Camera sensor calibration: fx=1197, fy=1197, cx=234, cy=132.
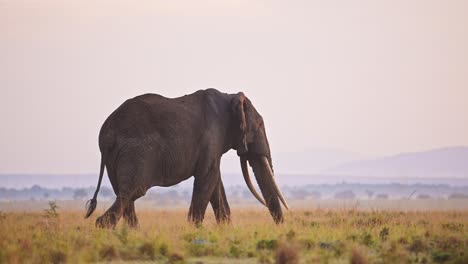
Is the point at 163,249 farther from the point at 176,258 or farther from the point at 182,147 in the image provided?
the point at 182,147

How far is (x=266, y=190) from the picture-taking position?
30.3 meters

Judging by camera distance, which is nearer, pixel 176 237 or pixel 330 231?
pixel 176 237

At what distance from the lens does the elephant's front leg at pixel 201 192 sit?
28.3 metres

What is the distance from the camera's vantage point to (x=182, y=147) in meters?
27.8

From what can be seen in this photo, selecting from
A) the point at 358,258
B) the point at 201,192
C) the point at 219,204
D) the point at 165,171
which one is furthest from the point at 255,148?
the point at 358,258

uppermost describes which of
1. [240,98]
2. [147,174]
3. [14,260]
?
[240,98]

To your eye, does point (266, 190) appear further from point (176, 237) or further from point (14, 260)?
point (14, 260)

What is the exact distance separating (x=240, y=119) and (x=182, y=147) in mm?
2265

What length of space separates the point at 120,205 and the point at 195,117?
342cm

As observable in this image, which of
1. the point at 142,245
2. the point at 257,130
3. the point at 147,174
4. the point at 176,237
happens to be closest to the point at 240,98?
the point at 257,130

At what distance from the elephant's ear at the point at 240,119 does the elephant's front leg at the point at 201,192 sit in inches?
53.3

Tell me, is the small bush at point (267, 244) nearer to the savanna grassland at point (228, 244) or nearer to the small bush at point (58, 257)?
the savanna grassland at point (228, 244)

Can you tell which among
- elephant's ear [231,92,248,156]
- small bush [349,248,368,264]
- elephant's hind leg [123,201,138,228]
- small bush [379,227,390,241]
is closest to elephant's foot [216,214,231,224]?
elephant's ear [231,92,248,156]

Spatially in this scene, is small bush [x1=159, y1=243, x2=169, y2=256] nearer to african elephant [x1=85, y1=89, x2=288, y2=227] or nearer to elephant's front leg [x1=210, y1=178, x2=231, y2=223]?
african elephant [x1=85, y1=89, x2=288, y2=227]
